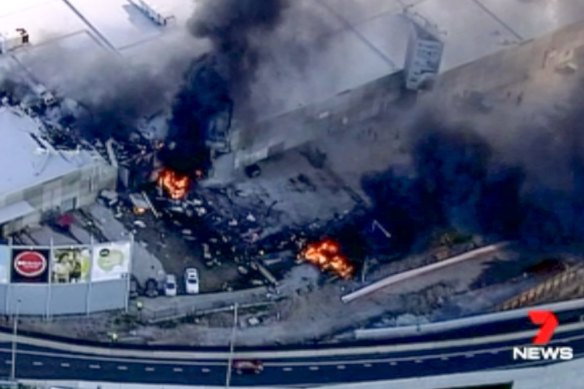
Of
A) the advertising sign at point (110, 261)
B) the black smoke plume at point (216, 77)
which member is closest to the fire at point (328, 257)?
the black smoke plume at point (216, 77)

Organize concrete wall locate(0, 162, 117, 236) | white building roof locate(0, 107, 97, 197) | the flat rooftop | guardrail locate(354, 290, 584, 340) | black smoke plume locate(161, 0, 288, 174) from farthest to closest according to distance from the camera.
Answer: the flat rooftop, black smoke plume locate(161, 0, 288, 174), white building roof locate(0, 107, 97, 197), concrete wall locate(0, 162, 117, 236), guardrail locate(354, 290, 584, 340)

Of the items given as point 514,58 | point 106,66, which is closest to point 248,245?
point 106,66

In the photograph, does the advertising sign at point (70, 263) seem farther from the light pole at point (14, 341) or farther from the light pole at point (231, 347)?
the light pole at point (231, 347)

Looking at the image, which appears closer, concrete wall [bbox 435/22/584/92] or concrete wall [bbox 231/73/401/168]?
concrete wall [bbox 231/73/401/168]

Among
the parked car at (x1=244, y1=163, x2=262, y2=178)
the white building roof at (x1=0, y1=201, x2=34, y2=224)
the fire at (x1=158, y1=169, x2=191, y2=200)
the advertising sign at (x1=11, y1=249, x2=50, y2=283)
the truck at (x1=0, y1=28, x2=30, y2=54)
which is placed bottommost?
the advertising sign at (x1=11, y1=249, x2=50, y2=283)

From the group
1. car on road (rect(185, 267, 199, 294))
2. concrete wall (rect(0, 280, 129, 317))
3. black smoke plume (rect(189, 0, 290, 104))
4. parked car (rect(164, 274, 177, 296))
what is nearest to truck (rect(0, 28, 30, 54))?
black smoke plume (rect(189, 0, 290, 104))

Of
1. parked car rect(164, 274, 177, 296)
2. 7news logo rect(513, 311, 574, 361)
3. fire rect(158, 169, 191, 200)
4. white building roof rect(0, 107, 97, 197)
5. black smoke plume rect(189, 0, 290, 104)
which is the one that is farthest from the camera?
black smoke plume rect(189, 0, 290, 104)

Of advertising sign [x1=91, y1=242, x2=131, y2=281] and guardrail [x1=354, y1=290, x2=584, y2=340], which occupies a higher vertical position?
advertising sign [x1=91, y1=242, x2=131, y2=281]

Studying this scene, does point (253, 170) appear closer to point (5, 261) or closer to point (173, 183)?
point (173, 183)

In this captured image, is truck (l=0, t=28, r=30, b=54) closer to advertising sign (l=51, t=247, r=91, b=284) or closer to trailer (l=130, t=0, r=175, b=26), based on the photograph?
trailer (l=130, t=0, r=175, b=26)
